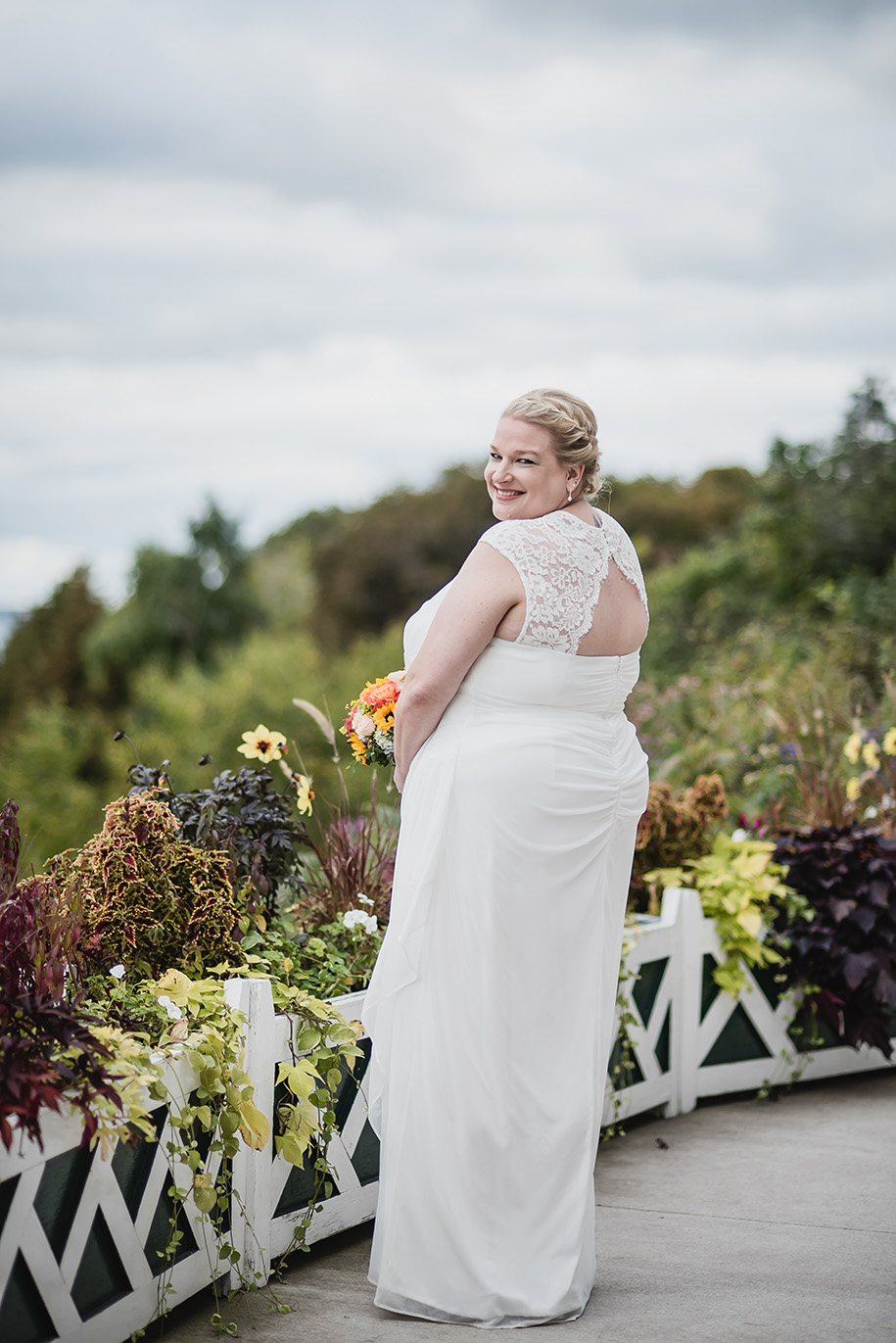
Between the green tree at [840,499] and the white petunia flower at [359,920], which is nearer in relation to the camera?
the white petunia flower at [359,920]

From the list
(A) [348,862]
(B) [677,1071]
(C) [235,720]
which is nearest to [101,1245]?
(A) [348,862]

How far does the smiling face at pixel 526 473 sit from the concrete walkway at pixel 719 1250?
196cm

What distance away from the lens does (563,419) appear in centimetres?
299

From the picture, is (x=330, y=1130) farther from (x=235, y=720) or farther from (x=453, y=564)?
(x=453, y=564)

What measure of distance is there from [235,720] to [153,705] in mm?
4938

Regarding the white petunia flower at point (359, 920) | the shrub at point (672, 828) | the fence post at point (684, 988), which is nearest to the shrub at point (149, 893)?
the white petunia flower at point (359, 920)

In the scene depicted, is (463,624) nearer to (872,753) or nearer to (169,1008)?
(169,1008)

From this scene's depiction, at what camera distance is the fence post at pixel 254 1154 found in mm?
2961

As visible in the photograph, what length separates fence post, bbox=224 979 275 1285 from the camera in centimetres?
296

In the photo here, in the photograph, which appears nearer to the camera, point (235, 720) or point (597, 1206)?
point (597, 1206)

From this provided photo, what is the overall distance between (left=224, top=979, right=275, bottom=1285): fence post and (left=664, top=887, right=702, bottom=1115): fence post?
2.05 metres

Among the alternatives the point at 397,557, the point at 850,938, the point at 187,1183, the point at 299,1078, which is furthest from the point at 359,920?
the point at 397,557

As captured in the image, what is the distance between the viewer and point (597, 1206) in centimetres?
367

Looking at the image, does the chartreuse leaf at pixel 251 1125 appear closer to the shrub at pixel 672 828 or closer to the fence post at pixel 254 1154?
the fence post at pixel 254 1154
